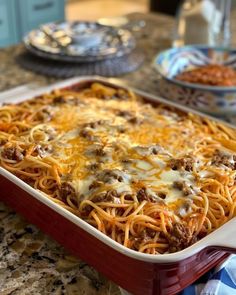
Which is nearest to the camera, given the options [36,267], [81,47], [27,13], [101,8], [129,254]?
[129,254]

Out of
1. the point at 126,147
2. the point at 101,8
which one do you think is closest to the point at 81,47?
the point at 126,147

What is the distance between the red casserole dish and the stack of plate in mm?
741

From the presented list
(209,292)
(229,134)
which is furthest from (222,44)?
(209,292)

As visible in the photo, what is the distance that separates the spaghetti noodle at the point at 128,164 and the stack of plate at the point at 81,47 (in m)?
0.34

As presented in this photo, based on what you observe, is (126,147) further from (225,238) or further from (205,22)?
(205,22)

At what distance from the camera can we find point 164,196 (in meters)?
0.80

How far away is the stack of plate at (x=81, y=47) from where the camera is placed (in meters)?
1.48

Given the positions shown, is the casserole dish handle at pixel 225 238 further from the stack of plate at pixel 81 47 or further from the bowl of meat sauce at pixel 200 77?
the stack of plate at pixel 81 47

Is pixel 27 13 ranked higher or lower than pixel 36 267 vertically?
lower

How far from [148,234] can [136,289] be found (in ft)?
0.28

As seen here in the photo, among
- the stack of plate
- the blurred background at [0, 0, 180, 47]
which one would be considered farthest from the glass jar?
the blurred background at [0, 0, 180, 47]

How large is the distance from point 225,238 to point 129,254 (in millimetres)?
130

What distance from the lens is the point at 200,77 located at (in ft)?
4.23

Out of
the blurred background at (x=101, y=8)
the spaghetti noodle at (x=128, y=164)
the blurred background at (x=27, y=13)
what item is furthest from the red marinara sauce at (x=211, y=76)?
the blurred background at (x=101, y=8)
